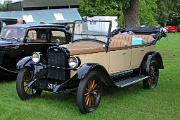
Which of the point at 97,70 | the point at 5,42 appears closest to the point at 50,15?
the point at 5,42

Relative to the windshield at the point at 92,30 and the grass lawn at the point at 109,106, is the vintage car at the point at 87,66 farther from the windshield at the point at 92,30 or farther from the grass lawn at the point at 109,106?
the grass lawn at the point at 109,106

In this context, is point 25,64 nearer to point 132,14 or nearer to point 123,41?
point 123,41

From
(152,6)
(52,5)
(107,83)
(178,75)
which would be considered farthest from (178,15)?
(107,83)

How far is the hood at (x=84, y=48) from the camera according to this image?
9070 millimetres

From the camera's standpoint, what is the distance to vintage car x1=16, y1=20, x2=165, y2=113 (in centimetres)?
881

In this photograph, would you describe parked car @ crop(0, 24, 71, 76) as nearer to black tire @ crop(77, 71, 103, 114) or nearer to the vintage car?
the vintage car

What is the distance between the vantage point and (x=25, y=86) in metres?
9.71

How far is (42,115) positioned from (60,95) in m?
1.90

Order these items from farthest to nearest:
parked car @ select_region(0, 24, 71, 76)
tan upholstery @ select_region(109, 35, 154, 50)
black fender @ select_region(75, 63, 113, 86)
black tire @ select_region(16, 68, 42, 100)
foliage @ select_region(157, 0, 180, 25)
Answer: foliage @ select_region(157, 0, 180, 25)
parked car @ select_region(0, 24, 71, 76)
tan upholstery @ select_region(109, 35, 154, 50)
black tire @ select_region(16, 68, 42, 100)
black fender @ select_region(75, 63, 113, 86)

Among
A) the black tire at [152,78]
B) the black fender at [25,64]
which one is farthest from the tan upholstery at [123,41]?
the black fender at [25,64]

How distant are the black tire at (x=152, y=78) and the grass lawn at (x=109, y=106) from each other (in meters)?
0.18

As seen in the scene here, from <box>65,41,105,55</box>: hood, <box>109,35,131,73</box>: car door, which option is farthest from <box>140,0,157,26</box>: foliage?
<box>65,41,105,55</box>: hood

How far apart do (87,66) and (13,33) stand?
4740mm

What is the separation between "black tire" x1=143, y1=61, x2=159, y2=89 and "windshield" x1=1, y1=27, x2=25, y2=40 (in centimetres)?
387
